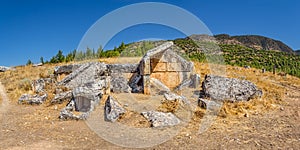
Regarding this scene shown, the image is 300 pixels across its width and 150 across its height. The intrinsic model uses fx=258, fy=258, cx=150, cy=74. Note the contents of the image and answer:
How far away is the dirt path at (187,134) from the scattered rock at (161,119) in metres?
0.59

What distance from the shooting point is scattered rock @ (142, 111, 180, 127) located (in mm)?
6891

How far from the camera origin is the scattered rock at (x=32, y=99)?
984 cm

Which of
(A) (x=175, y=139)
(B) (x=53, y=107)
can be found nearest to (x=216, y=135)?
(A) (x=175, y=139)

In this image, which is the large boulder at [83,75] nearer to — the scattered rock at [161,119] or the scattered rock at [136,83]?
the scattered rock at [136,83]

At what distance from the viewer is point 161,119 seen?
707 centimetres

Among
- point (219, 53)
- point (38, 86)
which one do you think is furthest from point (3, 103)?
point (219, 53)

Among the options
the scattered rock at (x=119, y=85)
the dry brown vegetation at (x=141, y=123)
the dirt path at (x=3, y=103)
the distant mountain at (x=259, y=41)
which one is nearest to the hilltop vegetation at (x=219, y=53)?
the distant mountain at (x=259, y=41)

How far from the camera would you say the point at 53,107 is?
9227 millimetres

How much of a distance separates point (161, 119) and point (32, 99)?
562cm

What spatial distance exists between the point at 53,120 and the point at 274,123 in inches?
250

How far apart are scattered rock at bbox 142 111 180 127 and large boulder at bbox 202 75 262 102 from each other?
2629 millimetres

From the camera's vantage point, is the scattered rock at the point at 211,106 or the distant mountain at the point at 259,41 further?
the distant mountain at the point at 259,41

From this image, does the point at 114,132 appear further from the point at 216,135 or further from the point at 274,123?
the point at 274,123

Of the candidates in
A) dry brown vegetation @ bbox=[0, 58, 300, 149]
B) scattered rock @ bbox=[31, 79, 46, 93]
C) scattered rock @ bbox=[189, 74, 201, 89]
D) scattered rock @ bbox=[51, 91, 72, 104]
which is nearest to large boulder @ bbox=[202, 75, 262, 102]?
dry brown vegetation @ bbox=[0, 58, 300, 149]
